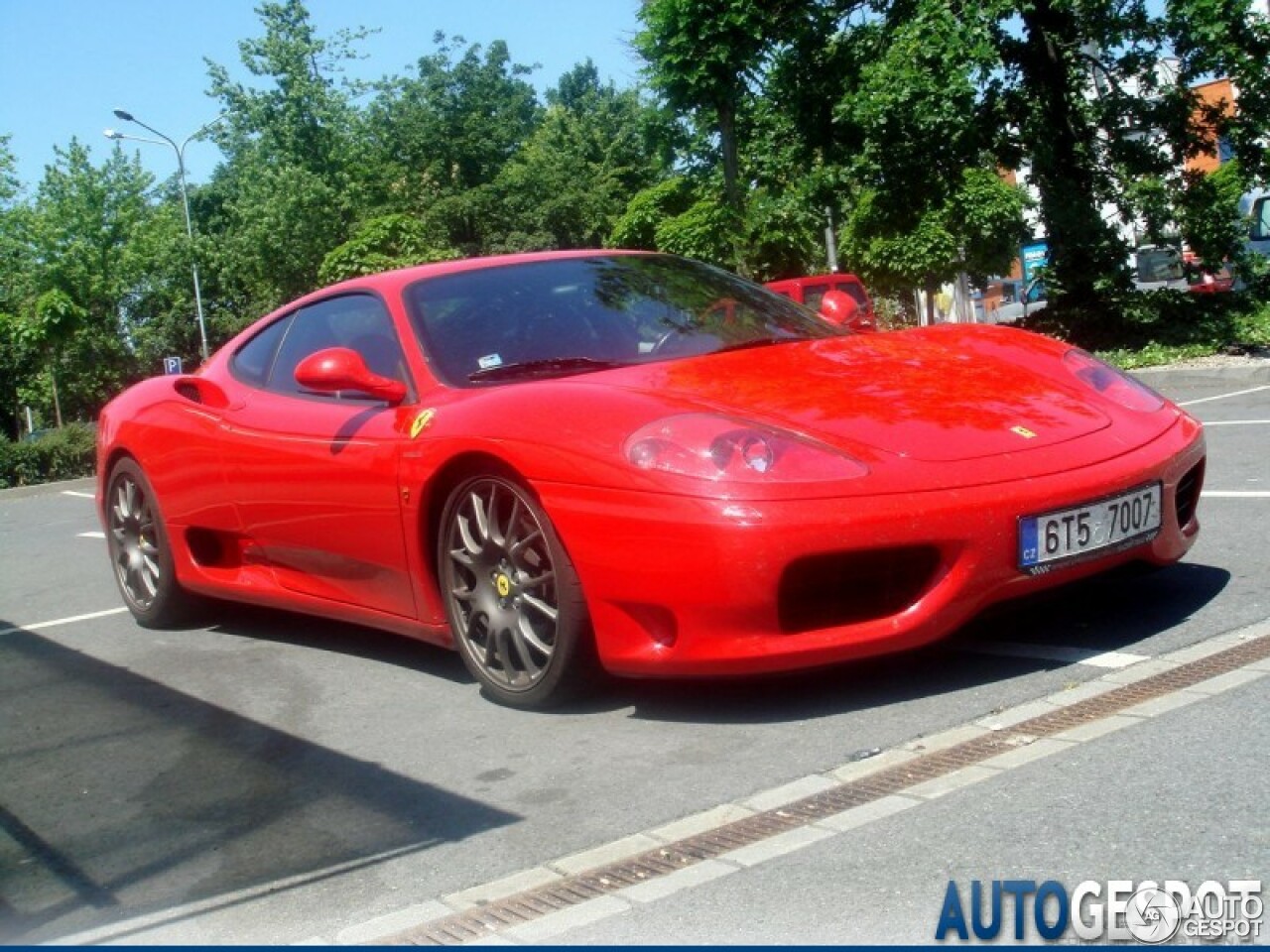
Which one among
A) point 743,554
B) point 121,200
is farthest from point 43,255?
point 743,554

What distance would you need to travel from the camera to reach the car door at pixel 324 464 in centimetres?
453

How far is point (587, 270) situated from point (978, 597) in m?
1.91

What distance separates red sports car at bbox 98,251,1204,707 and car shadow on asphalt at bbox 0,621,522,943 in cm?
58

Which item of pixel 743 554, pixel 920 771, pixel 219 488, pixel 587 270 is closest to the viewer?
pixel 920 771

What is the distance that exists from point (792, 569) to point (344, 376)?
5.20ft

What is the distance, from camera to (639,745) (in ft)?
12.3

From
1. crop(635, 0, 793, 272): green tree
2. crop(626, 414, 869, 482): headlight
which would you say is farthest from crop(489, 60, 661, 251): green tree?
crop(626, 414, 869, 482): headlight

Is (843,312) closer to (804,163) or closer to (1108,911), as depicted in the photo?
(1108,911)

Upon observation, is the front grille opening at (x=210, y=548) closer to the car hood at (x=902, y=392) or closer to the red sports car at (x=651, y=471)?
the red sports car at (x=651, y=471)

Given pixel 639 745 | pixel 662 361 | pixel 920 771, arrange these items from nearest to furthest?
1. pixel 920 771
2. pixel 639 745
3. pixel 662 361

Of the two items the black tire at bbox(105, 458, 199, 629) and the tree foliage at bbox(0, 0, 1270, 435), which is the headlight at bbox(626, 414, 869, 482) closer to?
the black tire at bbox(105, 458, 199, 629)

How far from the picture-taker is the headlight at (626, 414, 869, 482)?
3.62m

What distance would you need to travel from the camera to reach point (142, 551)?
19.8ft

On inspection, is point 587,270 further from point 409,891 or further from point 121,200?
point 121,200
